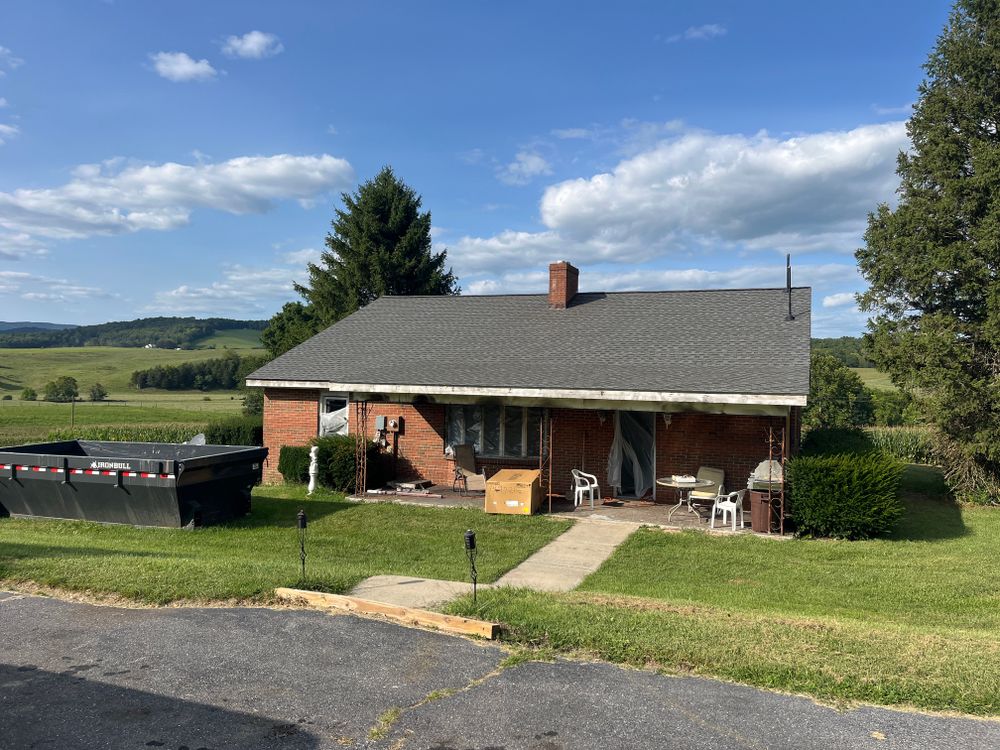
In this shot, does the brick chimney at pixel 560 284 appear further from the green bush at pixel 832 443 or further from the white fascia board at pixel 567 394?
the green bush at pixel 832 443

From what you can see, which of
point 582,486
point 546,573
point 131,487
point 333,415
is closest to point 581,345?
point 582,486

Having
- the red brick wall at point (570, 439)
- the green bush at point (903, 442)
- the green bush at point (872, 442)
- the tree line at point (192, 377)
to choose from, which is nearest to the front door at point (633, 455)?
the red brick wall at point (570, 439)

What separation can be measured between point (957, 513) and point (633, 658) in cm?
1406

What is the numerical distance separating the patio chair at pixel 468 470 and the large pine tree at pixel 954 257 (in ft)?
38.9

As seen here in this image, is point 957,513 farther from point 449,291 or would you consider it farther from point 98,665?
point 449,291

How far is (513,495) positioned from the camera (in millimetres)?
14102

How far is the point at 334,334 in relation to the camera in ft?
66.4

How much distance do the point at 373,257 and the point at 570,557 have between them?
28.5 metres

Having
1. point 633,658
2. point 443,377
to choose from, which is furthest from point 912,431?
point 633,658

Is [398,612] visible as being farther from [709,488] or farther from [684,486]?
[709,488]

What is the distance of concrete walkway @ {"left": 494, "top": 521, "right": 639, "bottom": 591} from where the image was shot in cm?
920

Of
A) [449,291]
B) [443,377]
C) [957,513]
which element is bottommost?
[957,513]

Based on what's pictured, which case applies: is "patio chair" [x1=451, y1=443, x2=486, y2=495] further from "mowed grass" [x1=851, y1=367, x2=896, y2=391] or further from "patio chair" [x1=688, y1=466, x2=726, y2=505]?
"mowed grass" [x1=851, y1=367, x2=896, y2=391]

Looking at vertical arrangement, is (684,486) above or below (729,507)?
above
